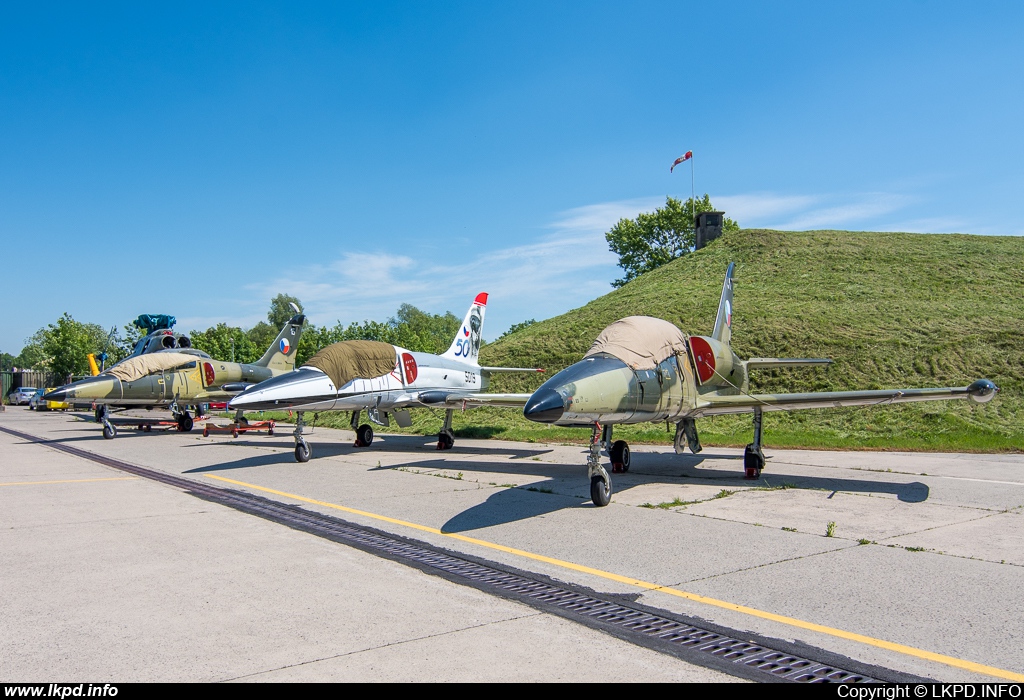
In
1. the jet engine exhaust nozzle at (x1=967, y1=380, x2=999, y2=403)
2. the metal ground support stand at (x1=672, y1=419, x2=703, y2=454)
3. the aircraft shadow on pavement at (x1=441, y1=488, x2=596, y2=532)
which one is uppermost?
the jet engine exhaust nozzle at (x1=967, y1=380, x2=999, y2=403)

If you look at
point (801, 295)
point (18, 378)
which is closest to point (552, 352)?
point (801, 295)

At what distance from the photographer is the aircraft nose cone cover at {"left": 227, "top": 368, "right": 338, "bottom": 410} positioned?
14.7m

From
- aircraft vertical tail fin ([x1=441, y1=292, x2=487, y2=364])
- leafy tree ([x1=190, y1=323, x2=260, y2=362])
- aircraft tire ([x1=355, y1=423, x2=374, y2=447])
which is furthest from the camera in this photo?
leafy tree ([x1=190, y1=323, x2=260, y2=362])

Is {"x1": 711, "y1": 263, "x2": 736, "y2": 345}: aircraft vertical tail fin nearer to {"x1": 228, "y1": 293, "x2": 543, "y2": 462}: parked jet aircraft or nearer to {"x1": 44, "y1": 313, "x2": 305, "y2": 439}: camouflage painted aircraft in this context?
{"x1": 228, "y1": 293, "x2": 543, "y2": 462}: parked jet aircraft

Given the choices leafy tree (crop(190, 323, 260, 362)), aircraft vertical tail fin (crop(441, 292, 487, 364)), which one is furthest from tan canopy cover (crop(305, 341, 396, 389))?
leafy tree (crop(190, 323, 260, 362))

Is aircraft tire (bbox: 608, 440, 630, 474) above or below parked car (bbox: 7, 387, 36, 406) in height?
below

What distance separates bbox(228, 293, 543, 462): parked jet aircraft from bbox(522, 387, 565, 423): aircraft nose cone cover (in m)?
6.63

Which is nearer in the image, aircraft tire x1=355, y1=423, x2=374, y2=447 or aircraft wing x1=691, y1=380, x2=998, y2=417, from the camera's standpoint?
aircraft wing x1=691, y1=380, x2=998, y2=417

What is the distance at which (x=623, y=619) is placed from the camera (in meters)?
5.13

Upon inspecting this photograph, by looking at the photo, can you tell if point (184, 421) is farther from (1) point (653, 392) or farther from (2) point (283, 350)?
(1) point (653, 392)

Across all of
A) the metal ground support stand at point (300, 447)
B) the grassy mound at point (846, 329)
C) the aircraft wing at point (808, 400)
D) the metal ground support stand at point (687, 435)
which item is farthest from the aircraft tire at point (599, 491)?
the grassy mound at point (846, 329)

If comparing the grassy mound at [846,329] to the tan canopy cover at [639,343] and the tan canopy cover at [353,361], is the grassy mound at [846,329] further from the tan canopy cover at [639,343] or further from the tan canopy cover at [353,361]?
the tan canopy cover at [639,343]

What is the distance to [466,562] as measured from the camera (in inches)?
274

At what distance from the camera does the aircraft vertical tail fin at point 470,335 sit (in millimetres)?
22922
